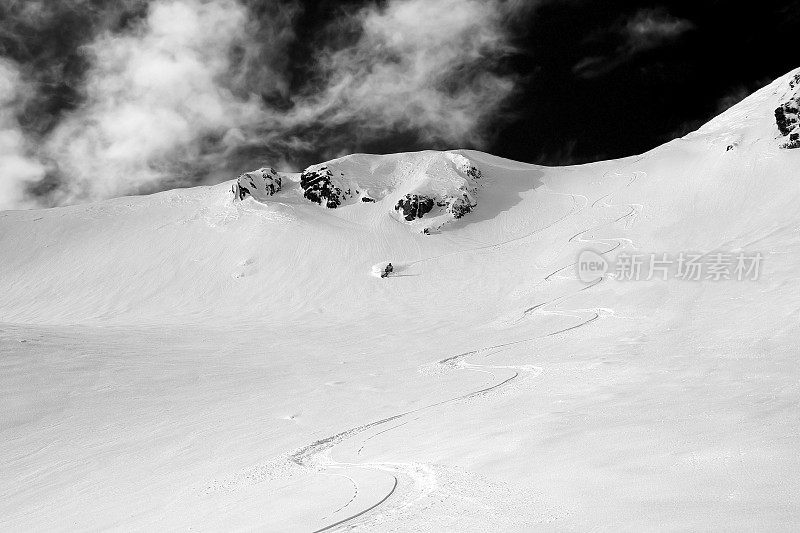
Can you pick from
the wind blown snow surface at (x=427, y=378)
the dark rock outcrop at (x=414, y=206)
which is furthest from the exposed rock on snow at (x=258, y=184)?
the dark rock outcrop at (x=414, y=206)

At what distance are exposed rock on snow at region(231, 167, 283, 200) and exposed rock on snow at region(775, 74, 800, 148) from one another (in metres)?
59.6

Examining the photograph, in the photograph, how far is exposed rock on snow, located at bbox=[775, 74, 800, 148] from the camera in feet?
133

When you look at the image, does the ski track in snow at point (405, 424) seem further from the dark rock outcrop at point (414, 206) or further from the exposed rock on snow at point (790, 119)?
the dark rock outcrop at point (414, 206)

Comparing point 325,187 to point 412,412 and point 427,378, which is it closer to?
point 427,378

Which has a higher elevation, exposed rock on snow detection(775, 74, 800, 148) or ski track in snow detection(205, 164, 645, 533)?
exposed rock on snow detection(775, 74, 800, 148)

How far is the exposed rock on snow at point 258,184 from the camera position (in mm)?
62125

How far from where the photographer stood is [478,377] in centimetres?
1591

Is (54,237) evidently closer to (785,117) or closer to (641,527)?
(641,527)

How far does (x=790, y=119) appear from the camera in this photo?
42.3 meters

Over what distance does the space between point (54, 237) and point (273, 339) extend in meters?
46.2

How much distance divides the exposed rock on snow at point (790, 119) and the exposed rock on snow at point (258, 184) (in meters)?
59.6

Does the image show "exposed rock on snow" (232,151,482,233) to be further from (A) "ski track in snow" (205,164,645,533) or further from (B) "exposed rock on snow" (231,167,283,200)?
(A) "ski track in snow" (205,164,645,533)

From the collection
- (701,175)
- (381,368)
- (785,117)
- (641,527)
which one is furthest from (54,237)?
(785,117)

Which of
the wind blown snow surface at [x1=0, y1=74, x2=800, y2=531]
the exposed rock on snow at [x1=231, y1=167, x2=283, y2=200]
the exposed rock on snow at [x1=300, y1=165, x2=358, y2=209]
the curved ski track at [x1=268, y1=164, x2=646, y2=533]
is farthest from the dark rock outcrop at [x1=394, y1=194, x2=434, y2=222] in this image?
the curved ski track at [x1=268, y1=164, x2=646, y2=533]
